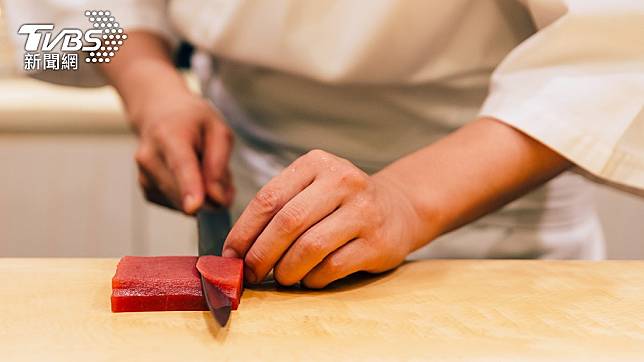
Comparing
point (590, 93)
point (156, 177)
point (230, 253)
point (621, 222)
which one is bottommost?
point (621, 222)

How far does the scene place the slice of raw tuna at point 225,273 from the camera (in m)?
0.60

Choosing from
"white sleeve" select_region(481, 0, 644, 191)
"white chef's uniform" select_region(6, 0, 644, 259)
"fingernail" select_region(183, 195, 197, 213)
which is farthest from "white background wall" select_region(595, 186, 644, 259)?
"fingernail" select_region(183, 195, 197, 213)

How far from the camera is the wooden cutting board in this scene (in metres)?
0.54

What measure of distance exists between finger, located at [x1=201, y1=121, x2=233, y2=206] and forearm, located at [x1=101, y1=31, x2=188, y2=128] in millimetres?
86

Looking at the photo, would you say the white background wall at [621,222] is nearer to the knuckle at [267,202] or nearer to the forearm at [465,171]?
the forearm at [465,171]

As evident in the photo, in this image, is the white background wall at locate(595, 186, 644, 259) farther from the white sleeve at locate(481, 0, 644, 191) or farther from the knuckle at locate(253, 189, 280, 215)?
the knuckle at locate(253, 189, 280, 215)

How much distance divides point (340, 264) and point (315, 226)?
1.4 inches

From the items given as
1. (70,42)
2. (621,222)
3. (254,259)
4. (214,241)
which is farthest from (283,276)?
(621,222)

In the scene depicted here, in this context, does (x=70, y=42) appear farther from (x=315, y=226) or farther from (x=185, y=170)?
(x=315, y=226)

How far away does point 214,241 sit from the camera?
0.76 meters

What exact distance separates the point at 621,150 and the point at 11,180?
1.40 meters

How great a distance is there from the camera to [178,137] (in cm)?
91

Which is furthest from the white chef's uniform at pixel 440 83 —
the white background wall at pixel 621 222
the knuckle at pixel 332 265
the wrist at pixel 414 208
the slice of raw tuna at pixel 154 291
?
the white background wall at pixel 621 222

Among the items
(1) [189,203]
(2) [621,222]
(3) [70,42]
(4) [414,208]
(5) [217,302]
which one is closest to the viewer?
(5) [217,302]
